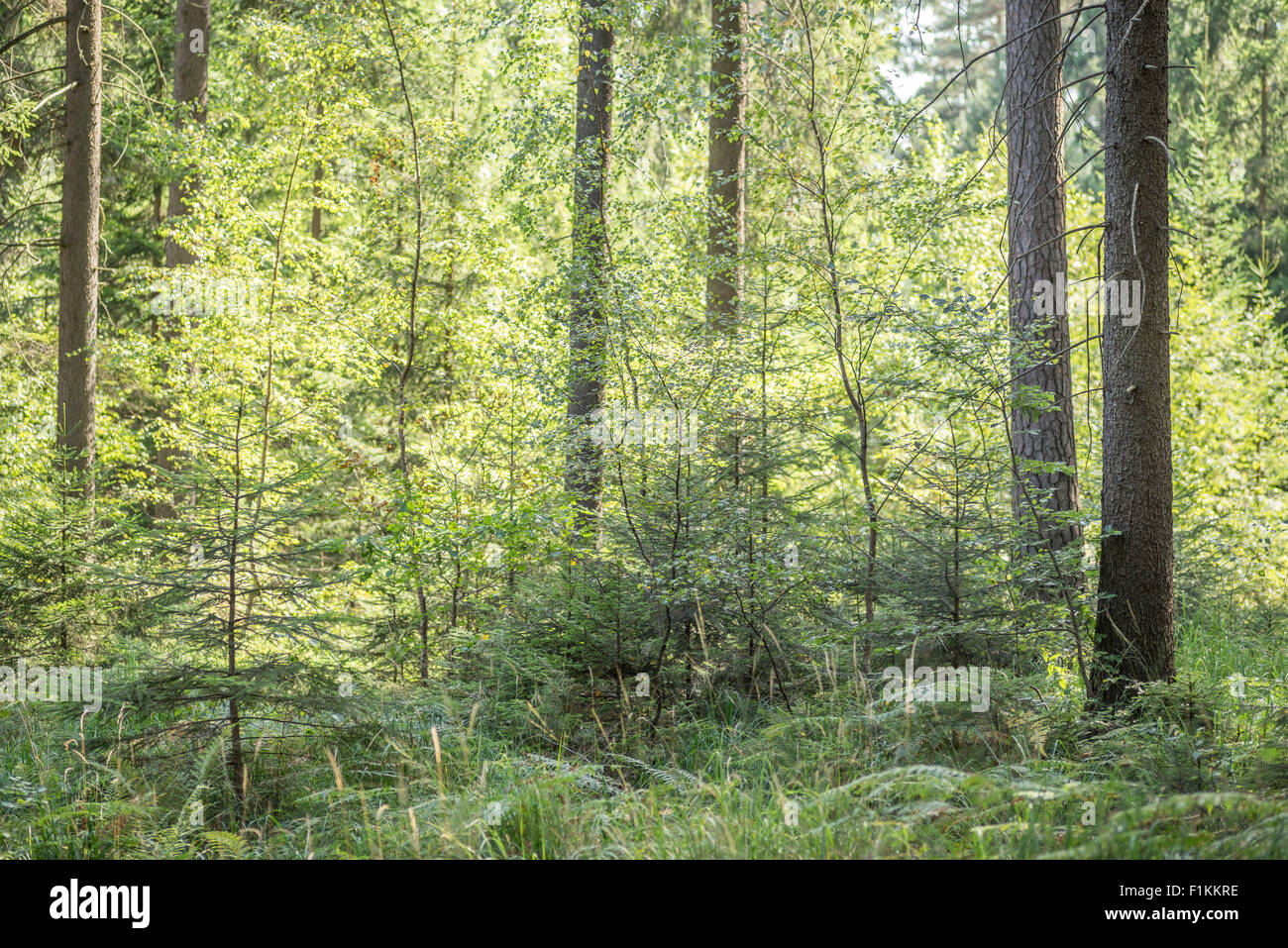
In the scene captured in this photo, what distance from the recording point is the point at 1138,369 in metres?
4.73

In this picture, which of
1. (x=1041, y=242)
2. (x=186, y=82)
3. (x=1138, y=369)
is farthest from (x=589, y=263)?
(x=186, y=82)

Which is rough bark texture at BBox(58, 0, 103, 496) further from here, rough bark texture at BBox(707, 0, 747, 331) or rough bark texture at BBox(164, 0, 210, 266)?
rough bark texture at BBox(707, 0, 747, 331)

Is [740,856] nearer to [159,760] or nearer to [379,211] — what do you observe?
[159,760]

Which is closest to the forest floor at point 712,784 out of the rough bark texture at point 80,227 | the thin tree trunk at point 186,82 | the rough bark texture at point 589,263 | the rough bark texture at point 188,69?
the rough bark texture at point 589,263

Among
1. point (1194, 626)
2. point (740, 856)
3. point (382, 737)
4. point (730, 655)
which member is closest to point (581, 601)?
point (730, 655)

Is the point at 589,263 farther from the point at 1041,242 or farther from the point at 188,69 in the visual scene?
the point at 188,69

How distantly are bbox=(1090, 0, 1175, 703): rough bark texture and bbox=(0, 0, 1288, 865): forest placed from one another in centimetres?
2

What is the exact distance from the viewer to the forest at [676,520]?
3.98 meters

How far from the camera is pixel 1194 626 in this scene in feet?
25.7

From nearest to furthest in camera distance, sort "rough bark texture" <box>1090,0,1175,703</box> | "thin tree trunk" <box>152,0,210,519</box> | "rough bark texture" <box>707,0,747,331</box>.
→ "rough bark texture" <box>1090,0,1175,703</box>, "rough bark texture" <box>707,0,747,331</box>, "thin tree trunk" <box>152,0,210,519</box>

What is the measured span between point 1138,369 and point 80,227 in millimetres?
12103

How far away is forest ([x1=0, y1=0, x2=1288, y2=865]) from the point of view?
398cm

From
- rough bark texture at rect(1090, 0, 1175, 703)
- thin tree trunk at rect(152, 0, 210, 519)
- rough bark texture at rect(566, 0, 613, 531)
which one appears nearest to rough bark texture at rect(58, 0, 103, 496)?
thin tree trunk at rect(152, 0, 210, 519)

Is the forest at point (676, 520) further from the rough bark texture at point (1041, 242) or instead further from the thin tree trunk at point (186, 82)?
the thin tree trunk at point (186, 82)
